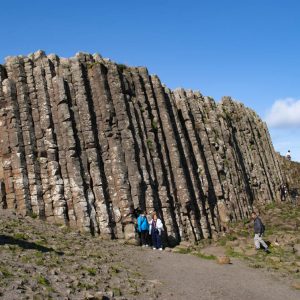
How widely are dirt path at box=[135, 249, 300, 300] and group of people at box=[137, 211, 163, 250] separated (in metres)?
2.32

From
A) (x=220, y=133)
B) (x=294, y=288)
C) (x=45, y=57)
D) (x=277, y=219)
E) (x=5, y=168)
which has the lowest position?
(x=294, y=288)

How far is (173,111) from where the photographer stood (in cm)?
3500

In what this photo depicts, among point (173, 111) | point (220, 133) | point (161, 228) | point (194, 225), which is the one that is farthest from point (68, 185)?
point (220, 133)

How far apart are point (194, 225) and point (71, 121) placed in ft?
35.7

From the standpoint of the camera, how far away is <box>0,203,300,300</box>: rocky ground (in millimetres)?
14538

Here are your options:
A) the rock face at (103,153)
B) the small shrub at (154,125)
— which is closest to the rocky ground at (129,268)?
the rock face at (103,153)

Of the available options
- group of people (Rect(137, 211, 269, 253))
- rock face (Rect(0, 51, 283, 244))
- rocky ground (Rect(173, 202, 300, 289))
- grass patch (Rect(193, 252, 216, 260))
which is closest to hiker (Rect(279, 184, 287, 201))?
rocky ground (Rect(173, 202, 300, 289))

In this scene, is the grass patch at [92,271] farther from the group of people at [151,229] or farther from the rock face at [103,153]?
the group of people at [151,229]

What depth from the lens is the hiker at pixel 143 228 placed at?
1011 inches

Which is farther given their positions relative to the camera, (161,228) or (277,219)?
(277,219)

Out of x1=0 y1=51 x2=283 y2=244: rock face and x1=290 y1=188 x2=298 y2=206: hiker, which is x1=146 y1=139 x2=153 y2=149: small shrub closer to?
x1=0 y1=51 x2=283 y2=244: rock face

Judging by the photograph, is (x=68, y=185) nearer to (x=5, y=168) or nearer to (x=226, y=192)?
(x=5, y=168)

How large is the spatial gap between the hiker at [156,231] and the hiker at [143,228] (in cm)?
33

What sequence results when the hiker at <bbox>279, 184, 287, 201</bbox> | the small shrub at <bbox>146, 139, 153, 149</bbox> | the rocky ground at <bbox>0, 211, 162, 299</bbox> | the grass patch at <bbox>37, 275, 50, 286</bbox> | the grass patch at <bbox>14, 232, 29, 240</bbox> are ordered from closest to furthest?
the rocky ground at <bbox>0, 211, 162, 299</bbox>
the grass patch at <bbox>37, 275, 50, 286</bbox>
the grass patch at <bbox>14, 232, 29, 240</bbox>
the small shrub at <bbox>146, 139, 153, 149</bbox>
the hiker at <bbox>279, 184, 287, 201</bbox>
